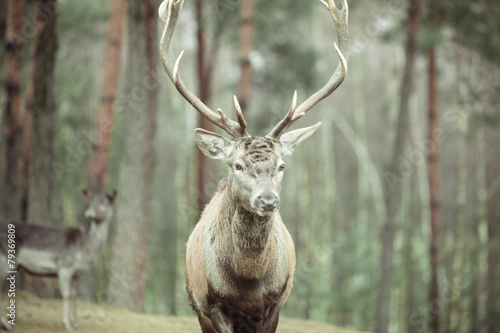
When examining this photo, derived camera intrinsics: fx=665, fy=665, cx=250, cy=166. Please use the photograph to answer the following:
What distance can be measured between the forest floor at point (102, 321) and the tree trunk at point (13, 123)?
2.12 m

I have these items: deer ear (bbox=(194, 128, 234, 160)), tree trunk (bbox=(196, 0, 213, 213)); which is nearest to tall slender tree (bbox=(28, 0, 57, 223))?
tree trunk (bbox=(196, 0, 213, 213))

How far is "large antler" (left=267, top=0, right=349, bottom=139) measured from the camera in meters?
5.86

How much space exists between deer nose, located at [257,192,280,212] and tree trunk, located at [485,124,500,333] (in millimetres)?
16612

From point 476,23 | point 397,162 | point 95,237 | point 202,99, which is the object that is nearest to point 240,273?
point 95,237

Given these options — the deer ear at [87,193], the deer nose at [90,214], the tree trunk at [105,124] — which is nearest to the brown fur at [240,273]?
the deer nose at [90,214]

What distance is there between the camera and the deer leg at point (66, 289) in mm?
8211

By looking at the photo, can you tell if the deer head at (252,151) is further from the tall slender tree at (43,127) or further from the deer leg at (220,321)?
the tall slender tree at (43,127)

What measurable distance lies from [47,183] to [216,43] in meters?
8.69

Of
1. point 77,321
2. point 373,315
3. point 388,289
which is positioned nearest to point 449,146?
point 373,315

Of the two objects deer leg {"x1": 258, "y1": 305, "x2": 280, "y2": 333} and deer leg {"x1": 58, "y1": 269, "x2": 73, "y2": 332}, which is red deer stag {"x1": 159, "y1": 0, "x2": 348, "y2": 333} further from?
deer leg {"x1": 58, "y1": 269, "x2": 73, "y2": 332}

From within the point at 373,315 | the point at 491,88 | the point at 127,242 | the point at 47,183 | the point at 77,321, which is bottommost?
the point at 373,315

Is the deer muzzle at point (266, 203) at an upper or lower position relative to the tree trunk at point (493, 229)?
upper

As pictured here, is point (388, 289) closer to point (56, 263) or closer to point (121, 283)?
point (121, 283)

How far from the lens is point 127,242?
10906 millimetres
